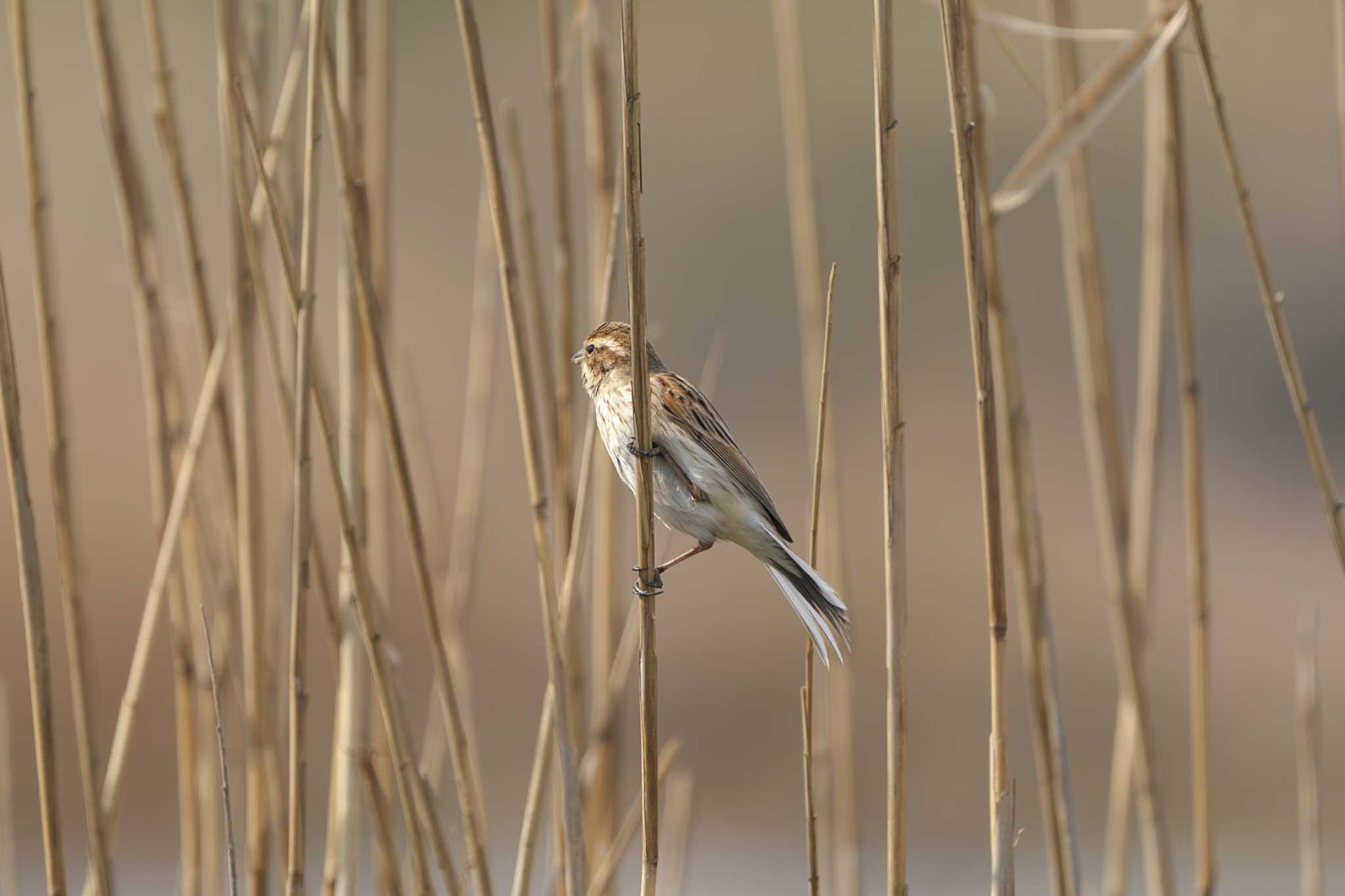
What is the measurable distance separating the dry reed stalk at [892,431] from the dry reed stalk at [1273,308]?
0.56m

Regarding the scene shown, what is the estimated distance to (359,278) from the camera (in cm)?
252

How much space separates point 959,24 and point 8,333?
5.61 feet

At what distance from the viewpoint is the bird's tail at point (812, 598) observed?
2.59m

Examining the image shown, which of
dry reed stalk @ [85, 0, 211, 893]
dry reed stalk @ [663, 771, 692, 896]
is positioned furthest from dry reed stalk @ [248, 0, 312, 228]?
dry reed stalk @ [663, 771, 692, 896]

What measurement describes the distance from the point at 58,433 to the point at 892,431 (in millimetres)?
1754

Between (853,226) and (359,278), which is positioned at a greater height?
(853,226)

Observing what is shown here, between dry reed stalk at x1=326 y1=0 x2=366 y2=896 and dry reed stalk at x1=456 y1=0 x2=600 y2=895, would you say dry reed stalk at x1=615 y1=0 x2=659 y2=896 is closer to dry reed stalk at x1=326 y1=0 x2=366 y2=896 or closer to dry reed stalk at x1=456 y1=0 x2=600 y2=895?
dry reed stalk at x1=456 y1=0 x2=600 y2=895

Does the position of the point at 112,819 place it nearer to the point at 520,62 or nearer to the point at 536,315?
the point at 536,315

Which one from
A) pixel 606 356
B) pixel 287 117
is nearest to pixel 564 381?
pixel 606 356

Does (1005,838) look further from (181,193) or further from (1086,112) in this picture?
(181,193)

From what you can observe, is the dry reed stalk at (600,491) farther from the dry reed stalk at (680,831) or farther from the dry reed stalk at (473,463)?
the dry reed stalk at (473,463)

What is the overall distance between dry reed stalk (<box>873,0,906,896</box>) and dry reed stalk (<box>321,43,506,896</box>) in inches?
24.5

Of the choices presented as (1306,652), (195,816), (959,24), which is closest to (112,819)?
(195,816)

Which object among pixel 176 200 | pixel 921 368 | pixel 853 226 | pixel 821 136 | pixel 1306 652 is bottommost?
pixel 1306 652
